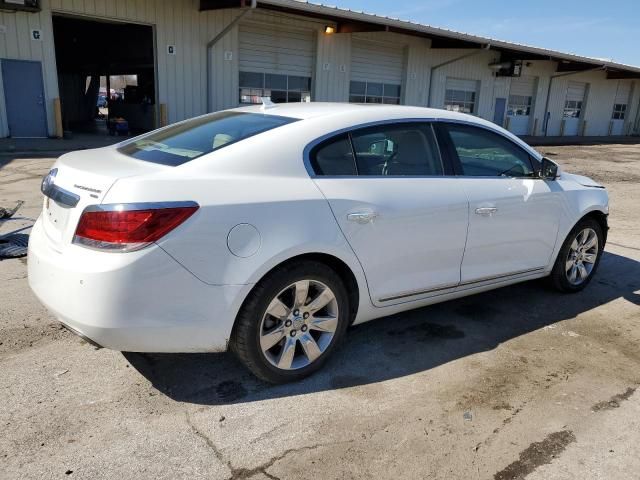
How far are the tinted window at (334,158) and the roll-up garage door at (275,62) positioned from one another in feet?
52.9

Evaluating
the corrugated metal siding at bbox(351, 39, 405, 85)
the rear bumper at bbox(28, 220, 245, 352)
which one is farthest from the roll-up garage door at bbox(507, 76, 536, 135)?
the rear bumper at bbox(28, 220, 245, 352)

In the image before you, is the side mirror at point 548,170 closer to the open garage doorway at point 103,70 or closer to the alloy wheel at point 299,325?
the alloy wheel at point 299,325

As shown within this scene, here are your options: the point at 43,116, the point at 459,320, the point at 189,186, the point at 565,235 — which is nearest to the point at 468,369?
the point at 459,320

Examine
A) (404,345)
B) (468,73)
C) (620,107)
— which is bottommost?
(404,345)

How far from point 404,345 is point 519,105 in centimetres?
2930

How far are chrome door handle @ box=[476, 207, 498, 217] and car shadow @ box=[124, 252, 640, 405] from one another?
2.96ft

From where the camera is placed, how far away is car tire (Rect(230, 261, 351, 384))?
2893 mm

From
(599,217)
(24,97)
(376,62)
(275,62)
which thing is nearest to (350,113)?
(599,217)

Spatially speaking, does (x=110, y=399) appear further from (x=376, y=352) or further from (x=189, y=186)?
(x=376, y=352)

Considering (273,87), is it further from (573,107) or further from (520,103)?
(573,107)

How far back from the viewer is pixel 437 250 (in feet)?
11.8

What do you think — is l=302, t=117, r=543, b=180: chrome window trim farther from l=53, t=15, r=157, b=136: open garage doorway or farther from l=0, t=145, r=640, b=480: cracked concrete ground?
l=53, t=15, r=157, b=136: open garage doorway

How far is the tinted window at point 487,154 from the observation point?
3.89m

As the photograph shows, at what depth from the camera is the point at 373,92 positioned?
73.9 ft
